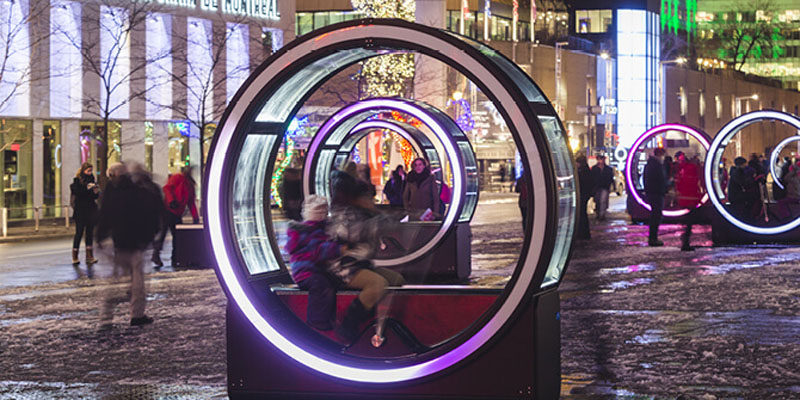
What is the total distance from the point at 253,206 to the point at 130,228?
13.0ft

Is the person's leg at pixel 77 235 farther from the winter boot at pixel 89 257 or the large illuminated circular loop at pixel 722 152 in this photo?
the large illuminated circular loop at pixel 722 152

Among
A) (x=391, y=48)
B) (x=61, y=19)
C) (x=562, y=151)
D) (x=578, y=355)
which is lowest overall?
(x=578, y=355)

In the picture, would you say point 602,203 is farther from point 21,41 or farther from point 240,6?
point 21,41

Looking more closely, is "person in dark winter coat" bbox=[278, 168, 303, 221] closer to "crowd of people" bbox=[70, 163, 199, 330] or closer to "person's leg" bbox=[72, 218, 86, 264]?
"person's leg" bbox=[72, 218, 86, 264]

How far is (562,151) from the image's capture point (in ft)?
23.7

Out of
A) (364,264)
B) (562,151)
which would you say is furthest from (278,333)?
(562,151)

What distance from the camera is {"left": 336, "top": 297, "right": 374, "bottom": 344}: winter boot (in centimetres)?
773

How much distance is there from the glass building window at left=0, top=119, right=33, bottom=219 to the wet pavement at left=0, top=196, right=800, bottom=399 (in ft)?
54.9

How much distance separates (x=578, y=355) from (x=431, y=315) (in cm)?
225

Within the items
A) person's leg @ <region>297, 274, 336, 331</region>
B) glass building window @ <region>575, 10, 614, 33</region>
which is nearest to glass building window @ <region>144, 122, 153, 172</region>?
person's leg @ <region>297, 274, 336, 331</region>

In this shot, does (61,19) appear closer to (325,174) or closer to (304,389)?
(325,174)

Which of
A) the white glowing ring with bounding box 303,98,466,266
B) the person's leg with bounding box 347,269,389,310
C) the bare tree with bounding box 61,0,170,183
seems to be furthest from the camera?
the bare tree with bounding box 61,0,170,183

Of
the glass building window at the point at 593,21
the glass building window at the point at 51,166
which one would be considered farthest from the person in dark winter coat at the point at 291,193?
the glass building window at the point at 593,21

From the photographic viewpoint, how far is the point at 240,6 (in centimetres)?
4138
